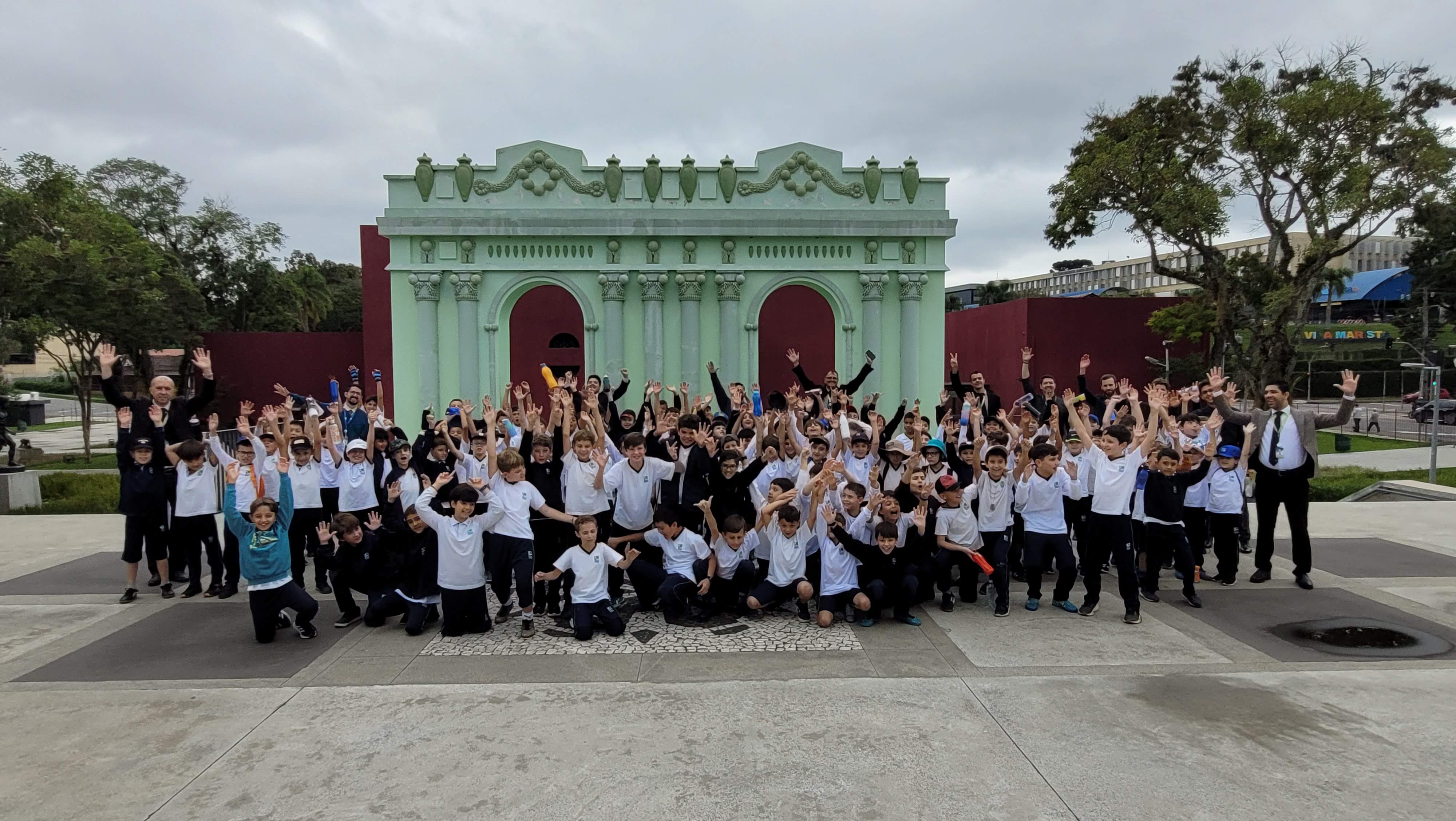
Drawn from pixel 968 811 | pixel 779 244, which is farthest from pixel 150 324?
pixel 968 811

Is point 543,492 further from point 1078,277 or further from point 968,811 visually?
point 1078,277

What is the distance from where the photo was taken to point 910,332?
17094 millimetres

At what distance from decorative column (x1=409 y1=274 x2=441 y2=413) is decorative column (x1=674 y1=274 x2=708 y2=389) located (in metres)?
4.86

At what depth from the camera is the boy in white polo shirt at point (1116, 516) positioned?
6.58m

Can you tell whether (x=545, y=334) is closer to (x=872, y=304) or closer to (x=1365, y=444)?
(x=872, y=304)

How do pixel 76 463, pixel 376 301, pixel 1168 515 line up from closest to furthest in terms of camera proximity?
pixel 1168 515 → pixel 376 301 → pixel 76 463

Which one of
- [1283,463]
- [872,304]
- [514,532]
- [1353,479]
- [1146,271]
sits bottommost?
[1353,479]

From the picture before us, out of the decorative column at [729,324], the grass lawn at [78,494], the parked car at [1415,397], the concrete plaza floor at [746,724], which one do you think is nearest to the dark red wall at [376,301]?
the grass lawn at [78,494]

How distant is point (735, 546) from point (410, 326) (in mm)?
12263

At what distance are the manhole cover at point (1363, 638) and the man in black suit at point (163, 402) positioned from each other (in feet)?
30.3

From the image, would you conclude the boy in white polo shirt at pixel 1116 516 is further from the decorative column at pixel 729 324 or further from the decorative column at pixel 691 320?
the decorative column at pixel 691 320

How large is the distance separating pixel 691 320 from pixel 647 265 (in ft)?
4.65

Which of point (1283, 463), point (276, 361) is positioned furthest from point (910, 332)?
point (276, 361)

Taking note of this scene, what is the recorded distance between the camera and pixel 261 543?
616 centimetres
